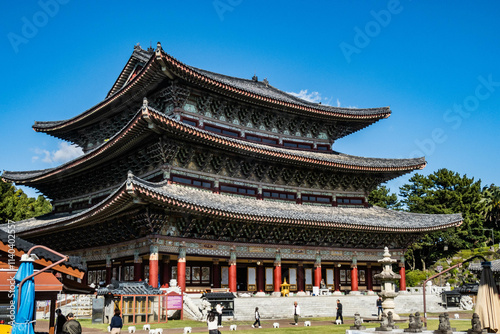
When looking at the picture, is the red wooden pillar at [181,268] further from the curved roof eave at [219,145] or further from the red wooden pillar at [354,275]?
the red wooden pillar at [354,275]

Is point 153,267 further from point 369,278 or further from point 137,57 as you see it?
point 369,278

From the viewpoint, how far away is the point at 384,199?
8381cm

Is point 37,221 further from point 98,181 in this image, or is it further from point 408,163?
point 408,163

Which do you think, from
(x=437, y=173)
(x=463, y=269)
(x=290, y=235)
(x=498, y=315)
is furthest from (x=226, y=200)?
(x=437, y=173)

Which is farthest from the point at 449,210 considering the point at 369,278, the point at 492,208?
the point at 369,278

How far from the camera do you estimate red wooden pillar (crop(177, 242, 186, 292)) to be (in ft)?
103

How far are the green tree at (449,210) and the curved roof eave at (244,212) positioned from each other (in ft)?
102

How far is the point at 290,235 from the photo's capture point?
3794cm

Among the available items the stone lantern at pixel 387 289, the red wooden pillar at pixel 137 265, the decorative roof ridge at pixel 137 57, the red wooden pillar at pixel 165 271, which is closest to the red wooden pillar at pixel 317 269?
the stone lantern at pixel 387 289

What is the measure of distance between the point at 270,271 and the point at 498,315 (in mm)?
23146

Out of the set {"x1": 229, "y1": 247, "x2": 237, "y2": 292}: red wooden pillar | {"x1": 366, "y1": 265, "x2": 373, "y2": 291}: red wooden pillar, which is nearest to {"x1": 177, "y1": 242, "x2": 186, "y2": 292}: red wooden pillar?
{"x1": 229, "y1": 247, "x2": 237, "y2": 292}: red wooden pillar

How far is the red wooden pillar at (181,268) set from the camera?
3142 centimetres

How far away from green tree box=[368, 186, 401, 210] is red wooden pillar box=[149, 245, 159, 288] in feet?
187

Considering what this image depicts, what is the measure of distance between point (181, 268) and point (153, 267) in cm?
205
